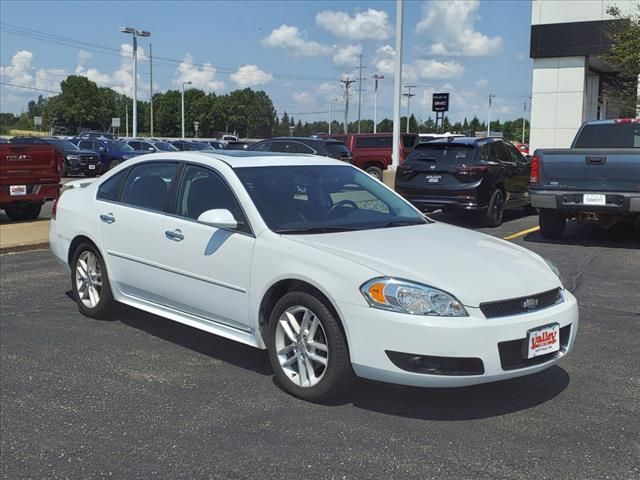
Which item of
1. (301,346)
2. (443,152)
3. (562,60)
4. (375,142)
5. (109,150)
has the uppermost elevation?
(562,60)

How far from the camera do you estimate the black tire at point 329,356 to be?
4.00 metres

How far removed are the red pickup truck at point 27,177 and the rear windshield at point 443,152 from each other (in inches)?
268

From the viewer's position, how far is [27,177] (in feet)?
42.5

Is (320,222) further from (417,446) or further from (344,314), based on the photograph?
(417,446)

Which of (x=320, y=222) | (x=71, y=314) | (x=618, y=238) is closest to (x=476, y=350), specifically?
(x=320, y=222)

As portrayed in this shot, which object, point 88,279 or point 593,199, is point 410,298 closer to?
point 88,279

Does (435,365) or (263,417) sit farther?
(263,417)

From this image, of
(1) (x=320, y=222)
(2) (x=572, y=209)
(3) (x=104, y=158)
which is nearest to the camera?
(1) (x=320, y=222)

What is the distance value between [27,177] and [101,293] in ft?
26.0

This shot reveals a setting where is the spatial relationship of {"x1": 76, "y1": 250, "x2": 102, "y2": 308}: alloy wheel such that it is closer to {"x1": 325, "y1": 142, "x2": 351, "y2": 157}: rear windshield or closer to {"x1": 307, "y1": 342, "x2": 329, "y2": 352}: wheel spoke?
{"x1": 307, "y1": 342, "x2": 329, "y2": 352}: wheel spoke

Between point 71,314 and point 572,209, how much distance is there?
7.11m

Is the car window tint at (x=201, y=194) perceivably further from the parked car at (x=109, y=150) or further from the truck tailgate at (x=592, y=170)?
the parked car at (x=109, y=150)

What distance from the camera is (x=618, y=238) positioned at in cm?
1141

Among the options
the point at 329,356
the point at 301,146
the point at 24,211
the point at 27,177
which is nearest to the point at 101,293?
the point at 329,356
